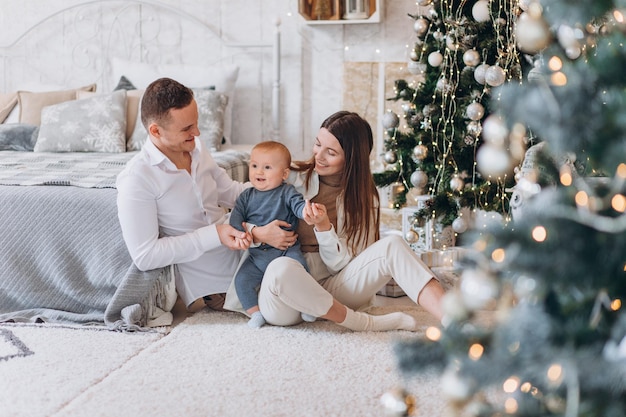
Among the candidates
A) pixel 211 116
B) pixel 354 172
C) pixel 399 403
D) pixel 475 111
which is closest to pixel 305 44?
pixel 211 116

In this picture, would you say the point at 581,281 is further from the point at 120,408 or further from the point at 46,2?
the point at 46,2

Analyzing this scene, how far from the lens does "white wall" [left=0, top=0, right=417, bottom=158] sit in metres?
4.48

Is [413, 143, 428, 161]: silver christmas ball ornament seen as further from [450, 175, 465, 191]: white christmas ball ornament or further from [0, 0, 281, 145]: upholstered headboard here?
Result: [0, 0, 281, 145]: upholstered headboard

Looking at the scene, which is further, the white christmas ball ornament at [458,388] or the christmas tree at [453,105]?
the christmas tree at [453,105]

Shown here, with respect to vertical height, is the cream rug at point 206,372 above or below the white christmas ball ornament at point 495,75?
below

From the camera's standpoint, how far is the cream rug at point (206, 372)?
6.32 ft

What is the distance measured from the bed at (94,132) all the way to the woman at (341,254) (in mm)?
463

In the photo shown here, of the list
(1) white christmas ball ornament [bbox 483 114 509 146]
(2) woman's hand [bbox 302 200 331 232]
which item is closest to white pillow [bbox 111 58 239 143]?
(2) woman's hand [bbox 302 200 331 232]

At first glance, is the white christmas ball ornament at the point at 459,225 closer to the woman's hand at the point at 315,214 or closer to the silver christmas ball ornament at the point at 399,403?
the woman's hand at the point at 315,214

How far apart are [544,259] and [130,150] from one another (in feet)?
10.8

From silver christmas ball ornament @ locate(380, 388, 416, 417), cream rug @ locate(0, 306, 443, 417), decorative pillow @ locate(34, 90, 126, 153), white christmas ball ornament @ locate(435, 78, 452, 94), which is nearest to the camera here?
silver christmas ball ornament @ locate(380, 388, 416, 417)

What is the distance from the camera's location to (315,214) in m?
2.38

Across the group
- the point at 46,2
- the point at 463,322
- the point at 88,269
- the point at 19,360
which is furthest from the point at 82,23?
the point at 463,322

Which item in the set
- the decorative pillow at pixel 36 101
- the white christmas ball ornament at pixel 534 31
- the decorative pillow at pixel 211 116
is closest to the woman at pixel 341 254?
the white christmas ball ornament at pixel 534 31
